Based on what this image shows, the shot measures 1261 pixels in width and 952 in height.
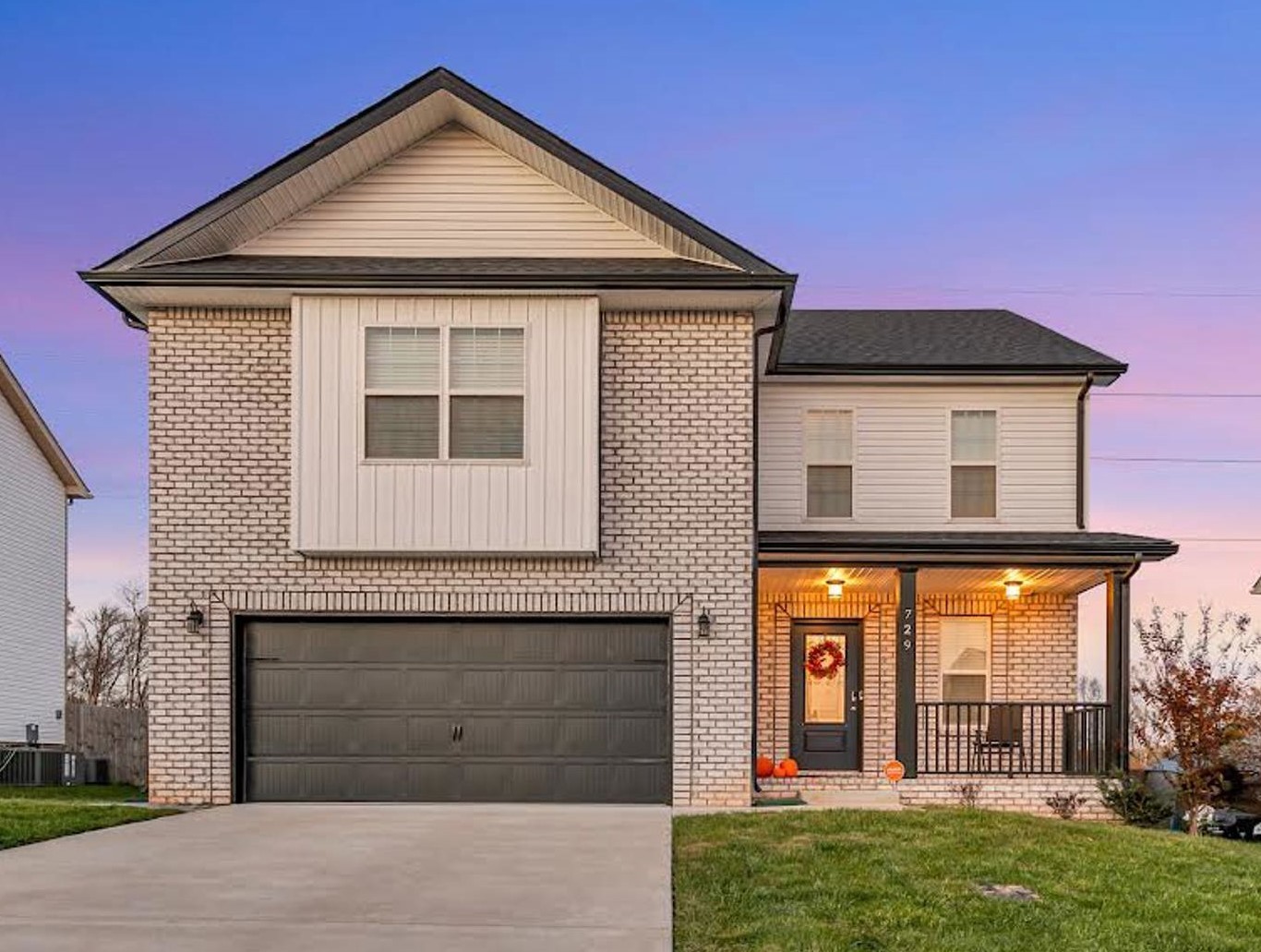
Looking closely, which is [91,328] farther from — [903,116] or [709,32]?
[903,116]

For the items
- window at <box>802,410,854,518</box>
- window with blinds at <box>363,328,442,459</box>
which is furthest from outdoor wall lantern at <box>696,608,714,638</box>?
window at <box>802,410,854,518</box>

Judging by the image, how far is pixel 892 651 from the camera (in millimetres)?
18812

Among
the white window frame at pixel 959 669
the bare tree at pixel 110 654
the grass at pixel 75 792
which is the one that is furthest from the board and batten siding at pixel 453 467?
the bare tree at pixel 110 654

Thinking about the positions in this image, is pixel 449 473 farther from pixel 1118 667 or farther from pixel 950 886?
pixel 1118 667

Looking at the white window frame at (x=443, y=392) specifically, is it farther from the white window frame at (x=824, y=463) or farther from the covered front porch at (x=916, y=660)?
the white window frame at (x=824, y=463)

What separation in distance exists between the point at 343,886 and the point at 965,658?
39.5ft

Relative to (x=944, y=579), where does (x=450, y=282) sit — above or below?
above

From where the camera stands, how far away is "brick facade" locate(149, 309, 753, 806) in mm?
14156

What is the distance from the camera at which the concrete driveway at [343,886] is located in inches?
288

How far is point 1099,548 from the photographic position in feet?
53.9

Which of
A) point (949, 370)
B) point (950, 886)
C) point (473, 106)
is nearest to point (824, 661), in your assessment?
point (949, 370)

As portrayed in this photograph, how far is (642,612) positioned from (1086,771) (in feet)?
20.5

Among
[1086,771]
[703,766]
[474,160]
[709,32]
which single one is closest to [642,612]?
[703,766]

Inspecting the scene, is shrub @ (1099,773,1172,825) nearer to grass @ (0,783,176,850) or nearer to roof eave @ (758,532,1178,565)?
roof eave @ (758,532,1178,565)
